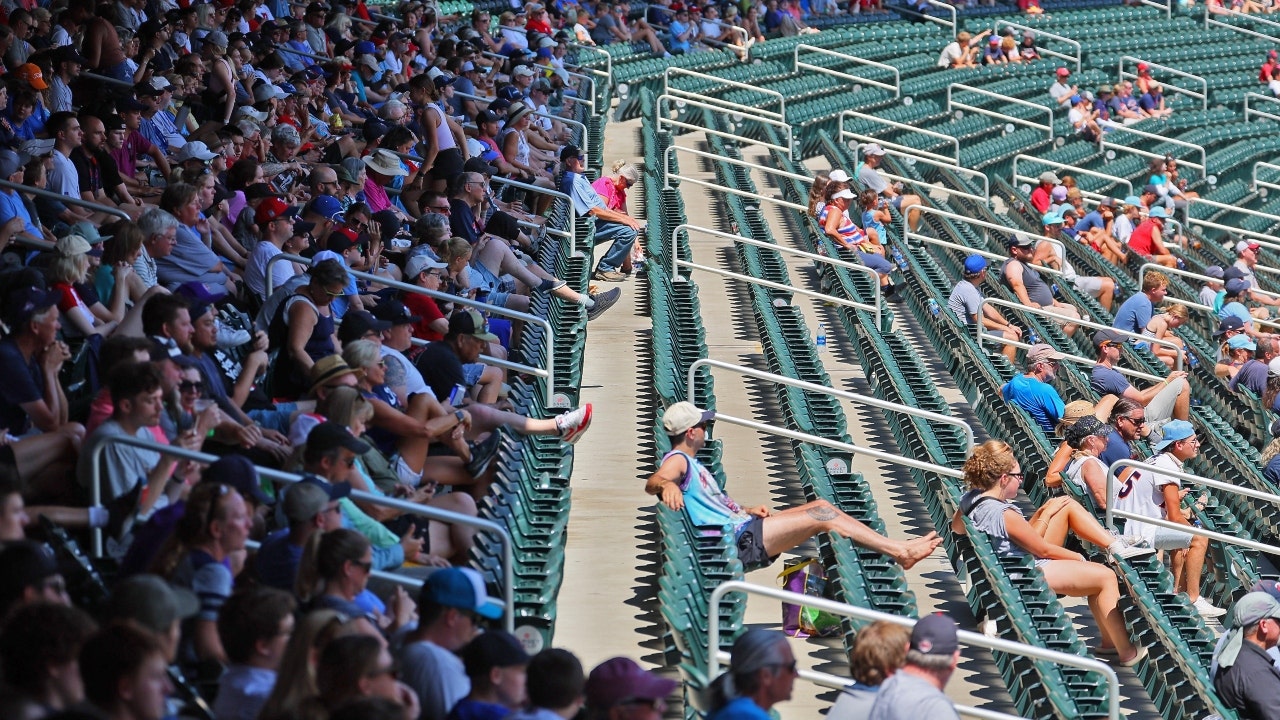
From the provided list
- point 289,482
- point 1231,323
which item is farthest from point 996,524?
point 1231,323

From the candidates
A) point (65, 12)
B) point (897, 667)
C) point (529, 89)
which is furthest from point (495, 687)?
point (529, 89)

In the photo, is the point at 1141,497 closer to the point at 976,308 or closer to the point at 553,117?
the point at 976,308

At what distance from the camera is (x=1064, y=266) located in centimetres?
1600

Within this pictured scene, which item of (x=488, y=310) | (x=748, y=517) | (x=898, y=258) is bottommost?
(x=898, y=258)

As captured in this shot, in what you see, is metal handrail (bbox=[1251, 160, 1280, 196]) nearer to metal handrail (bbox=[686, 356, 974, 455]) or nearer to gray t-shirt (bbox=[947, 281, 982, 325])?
gray t-shirt (bbox=[947, 281, 982, 325])

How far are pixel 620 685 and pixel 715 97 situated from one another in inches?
679

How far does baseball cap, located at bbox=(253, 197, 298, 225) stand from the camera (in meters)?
9.27

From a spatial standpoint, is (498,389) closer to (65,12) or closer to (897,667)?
(897,667)

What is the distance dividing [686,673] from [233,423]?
6.24 ft

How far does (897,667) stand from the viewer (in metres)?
5.48

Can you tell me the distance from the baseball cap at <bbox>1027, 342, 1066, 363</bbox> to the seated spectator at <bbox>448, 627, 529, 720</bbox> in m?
6.84

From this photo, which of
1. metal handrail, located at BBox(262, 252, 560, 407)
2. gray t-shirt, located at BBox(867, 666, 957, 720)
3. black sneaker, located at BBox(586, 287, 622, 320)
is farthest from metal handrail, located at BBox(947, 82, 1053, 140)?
gray t-shirt, located at BBox(867, 666, 957, 720)

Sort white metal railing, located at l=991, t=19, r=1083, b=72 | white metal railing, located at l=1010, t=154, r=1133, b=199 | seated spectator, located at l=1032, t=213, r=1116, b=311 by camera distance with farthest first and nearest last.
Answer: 1. white metal railing, located at l=991, t=19, r=1083, b=72
2. white metal railing, located at l=1010, t=154, r=1133, b=199
3. seated spectator, located at l=1032, t=213, r=1116, b=311

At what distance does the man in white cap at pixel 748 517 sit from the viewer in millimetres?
7773
